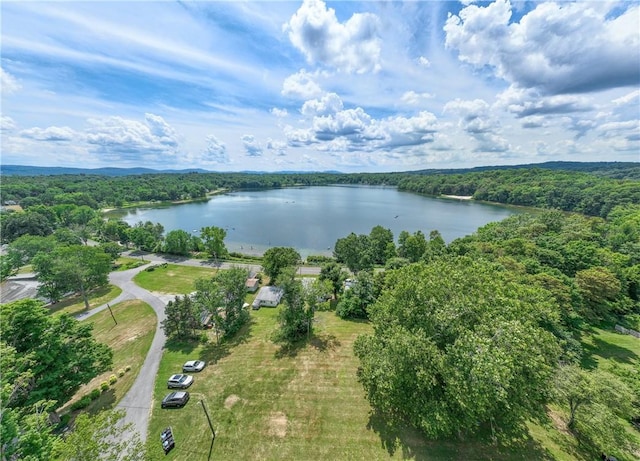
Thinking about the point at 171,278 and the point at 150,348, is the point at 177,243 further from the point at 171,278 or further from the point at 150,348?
the point at 150,348

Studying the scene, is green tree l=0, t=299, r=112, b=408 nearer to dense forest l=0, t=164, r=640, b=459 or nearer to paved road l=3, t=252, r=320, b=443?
dense forest l=0, t=164, r=640, b=459

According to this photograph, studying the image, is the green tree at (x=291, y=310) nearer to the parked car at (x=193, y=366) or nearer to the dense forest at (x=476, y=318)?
the dense forest at (x=476, y=318)

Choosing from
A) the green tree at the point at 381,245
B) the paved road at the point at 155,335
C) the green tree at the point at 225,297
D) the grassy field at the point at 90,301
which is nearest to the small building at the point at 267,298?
the green tree at the point at 225,297

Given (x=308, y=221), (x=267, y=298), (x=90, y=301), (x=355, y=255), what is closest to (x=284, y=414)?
(x=267, y=298)

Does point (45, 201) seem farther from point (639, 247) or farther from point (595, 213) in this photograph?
point (595, 213)

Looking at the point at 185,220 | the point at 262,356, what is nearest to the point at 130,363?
the point at 262,356
